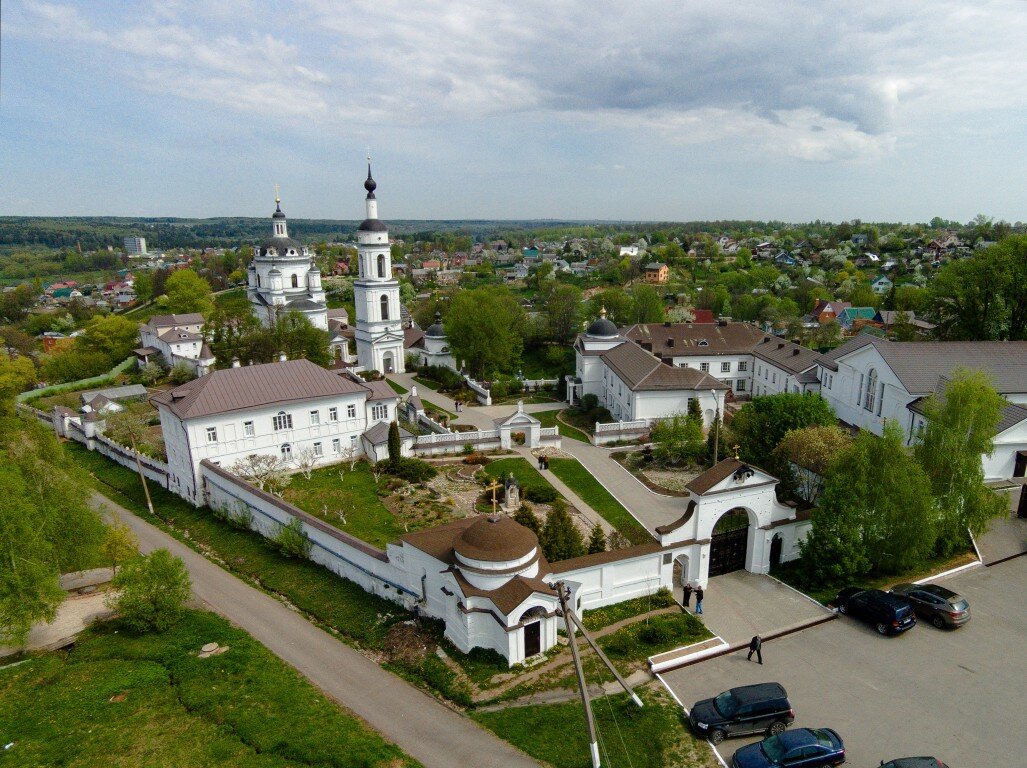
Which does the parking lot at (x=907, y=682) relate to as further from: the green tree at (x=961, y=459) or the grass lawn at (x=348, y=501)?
the grass lawn at (x=348, y=501)

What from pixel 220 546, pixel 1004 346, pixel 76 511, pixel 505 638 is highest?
pixel 1004 346

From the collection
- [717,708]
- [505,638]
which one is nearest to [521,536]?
[505,638]

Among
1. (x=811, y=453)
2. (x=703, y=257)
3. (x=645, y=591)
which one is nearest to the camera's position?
(x=645, y=591)

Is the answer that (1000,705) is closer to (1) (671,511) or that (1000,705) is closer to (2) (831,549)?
(2) (831,549)

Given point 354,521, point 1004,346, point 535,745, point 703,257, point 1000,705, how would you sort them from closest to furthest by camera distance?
point 535,745, point 1000,705, point 354,521, point 1004,346, point 703,257

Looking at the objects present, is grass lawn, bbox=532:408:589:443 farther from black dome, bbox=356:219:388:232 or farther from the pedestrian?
black dome, bbox=356:219:388:232

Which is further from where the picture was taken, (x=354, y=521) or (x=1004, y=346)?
(x=1004, y=346)

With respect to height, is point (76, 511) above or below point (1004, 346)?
below
